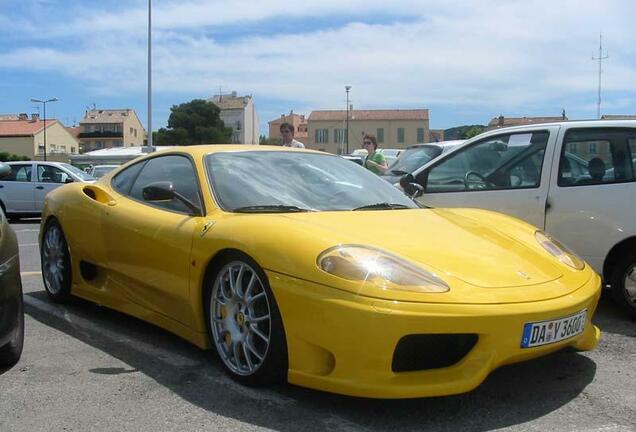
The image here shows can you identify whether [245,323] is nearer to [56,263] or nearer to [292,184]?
[292,184]

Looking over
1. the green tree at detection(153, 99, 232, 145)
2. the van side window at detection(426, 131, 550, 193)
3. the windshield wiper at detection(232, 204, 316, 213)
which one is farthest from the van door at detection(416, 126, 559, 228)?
the green tree at detection(153, 99, 232, 145)

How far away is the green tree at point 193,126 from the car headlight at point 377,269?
7465 centimetres

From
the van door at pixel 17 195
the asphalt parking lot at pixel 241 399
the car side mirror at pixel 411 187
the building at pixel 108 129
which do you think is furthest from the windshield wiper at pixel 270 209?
the building at pixel 108 129

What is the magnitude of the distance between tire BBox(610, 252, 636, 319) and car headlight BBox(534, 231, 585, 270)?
3.53ft

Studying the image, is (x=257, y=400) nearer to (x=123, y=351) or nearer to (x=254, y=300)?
(x=254, y=300)

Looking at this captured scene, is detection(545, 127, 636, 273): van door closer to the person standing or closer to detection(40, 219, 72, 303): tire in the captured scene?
detection(40, 219, 72, 303): tire

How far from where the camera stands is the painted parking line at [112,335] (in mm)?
3518

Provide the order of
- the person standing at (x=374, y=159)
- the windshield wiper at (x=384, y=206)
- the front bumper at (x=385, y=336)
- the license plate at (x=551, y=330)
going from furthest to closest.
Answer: the person standing at (x=374, y=159)
the windshield wiper at (x=384, y=206)
the license plate at (x=551, y=330)
the front bumper at (x=385, y=336)

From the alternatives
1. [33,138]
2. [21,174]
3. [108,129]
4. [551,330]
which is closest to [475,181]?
[551,330]

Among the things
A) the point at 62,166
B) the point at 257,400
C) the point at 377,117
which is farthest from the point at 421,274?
the point at 377,117

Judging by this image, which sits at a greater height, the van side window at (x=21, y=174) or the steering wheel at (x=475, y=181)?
the steering wheel at (x=475, y=181)

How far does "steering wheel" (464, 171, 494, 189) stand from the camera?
5328 millimetres

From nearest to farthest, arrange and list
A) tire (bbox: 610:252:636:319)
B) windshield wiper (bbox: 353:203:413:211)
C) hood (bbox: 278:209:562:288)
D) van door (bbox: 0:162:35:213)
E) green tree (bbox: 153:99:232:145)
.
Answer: hood (bbox: 278:209:562:288) → windshield wiper (bbox: 353:203:413:211) → tire (bbox: 610:252:636:319) → van door (bbox: 0:162:35:213) → green tree (bbox: 153:99:232:145)

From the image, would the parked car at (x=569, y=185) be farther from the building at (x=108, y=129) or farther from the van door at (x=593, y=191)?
the building at (x=108, y=129)
